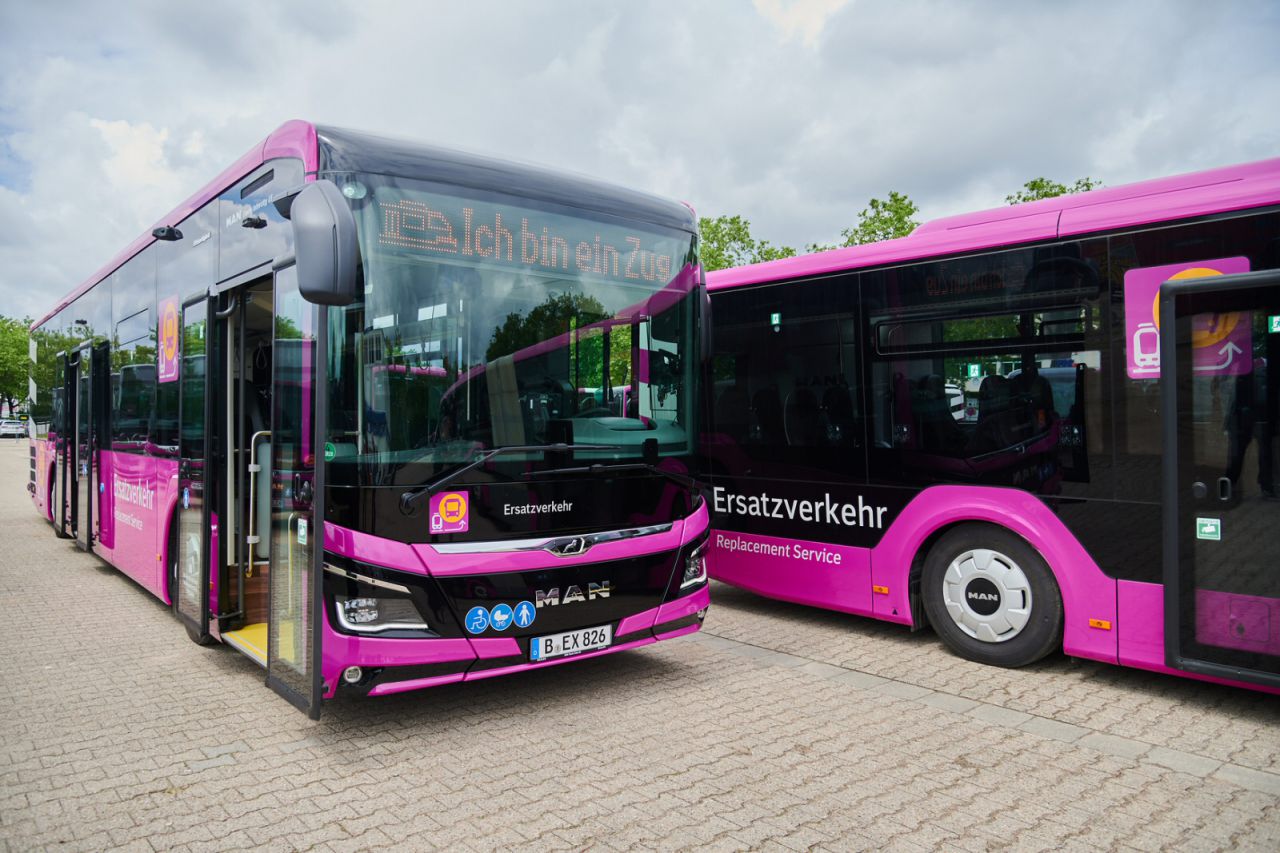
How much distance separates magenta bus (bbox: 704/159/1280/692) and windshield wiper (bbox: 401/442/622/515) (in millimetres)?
2546

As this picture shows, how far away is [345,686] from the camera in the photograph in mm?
4430

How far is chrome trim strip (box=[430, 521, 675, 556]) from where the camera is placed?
4617 millimetres

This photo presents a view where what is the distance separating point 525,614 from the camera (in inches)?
191

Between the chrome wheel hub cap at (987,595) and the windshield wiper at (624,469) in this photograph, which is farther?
the chrome wheel hub cap at (987,595)

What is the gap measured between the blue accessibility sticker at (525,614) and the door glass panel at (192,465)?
261cm

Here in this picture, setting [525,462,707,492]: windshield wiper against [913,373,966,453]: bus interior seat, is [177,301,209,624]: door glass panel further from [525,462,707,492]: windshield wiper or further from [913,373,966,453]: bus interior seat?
[913,373,966,453]: bus interior seat

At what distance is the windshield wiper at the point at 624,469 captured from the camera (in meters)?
4.93

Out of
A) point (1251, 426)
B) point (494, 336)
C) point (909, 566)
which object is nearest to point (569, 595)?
point (494, 336)

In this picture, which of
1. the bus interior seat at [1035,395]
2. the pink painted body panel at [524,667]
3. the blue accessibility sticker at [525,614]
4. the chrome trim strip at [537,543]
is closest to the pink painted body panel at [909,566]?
the bus interior seat at [1035,395]

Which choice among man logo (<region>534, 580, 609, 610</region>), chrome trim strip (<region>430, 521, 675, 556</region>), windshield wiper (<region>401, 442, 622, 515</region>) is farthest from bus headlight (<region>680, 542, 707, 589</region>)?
windshield wiper (<region>401, 442, 622, 515</region>)

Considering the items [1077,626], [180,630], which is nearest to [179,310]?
[180,630]

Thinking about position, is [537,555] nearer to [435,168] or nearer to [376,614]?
[376,614]

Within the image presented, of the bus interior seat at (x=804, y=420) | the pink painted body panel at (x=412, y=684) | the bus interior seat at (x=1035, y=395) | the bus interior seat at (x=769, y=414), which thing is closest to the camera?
the pink painted body panel at (x=412, y=684)

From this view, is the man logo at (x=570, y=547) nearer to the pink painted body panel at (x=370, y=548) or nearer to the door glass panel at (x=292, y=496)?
the pink painted body panel at (x=370, y=548)
